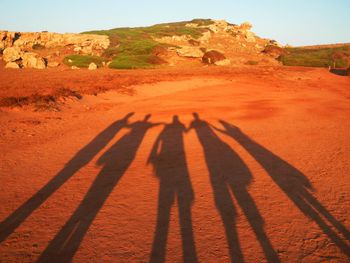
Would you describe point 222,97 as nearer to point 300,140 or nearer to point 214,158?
point 300,140

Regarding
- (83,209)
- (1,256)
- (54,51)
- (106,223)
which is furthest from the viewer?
(54,51)

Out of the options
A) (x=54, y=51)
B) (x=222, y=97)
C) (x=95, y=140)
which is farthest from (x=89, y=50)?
(x=95, y=140)

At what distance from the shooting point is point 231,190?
589 cm

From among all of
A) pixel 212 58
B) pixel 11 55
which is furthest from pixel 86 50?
pixel 212 58

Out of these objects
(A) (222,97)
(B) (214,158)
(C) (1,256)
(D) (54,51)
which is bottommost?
(C) (1,256)

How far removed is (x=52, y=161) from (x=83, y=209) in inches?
113

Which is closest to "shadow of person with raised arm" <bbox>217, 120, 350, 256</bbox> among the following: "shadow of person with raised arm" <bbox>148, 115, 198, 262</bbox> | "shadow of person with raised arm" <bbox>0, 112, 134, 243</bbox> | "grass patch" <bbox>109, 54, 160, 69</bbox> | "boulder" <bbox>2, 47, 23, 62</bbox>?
"shadow of person with raised arm" <bbox>148, 115, 198, 262</bbox>

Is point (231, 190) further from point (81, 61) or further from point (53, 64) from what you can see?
point (81, 61)

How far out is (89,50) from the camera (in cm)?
5209

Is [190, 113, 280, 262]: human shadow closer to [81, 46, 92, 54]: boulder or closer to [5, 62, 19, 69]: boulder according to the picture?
[5, 62, 19, 69]: boulder

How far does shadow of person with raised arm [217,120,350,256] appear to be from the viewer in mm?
4500

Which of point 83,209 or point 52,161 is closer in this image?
point 83,209

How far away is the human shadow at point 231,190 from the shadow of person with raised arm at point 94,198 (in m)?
1.96

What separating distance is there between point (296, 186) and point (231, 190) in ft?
Result: 4.16
